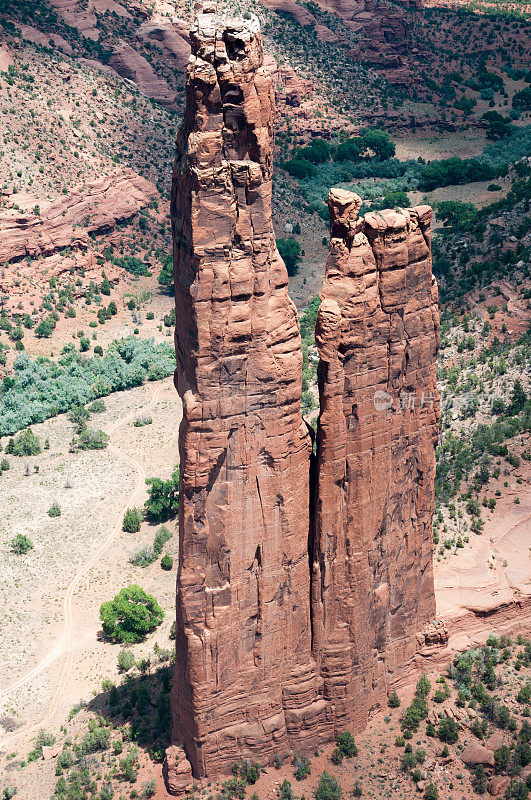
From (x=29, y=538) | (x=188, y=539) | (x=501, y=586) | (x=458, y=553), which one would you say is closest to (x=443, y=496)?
(x=458, y=553)

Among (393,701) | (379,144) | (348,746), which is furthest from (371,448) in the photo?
(379,144)

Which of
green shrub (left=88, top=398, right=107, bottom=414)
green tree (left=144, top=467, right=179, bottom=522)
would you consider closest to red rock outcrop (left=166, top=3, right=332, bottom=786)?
green tree (left=144, top=467, right=179, bottom=522)

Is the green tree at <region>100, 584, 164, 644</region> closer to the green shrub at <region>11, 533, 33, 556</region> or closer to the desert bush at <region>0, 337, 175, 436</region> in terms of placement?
the green shrub at <region>11, 533, 33, 556</region>

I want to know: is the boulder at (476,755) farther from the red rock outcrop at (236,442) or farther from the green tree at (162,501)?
the green tree at (162,501)

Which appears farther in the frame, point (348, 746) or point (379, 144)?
point (379, 144)

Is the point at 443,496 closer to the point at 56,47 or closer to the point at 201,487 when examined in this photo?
the point at 201,487

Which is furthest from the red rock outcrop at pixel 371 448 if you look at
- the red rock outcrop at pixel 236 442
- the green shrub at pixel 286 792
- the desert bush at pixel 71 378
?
the desert bush at pixel 71 378

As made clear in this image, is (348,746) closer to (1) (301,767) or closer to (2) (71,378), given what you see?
(1) (301,767)
